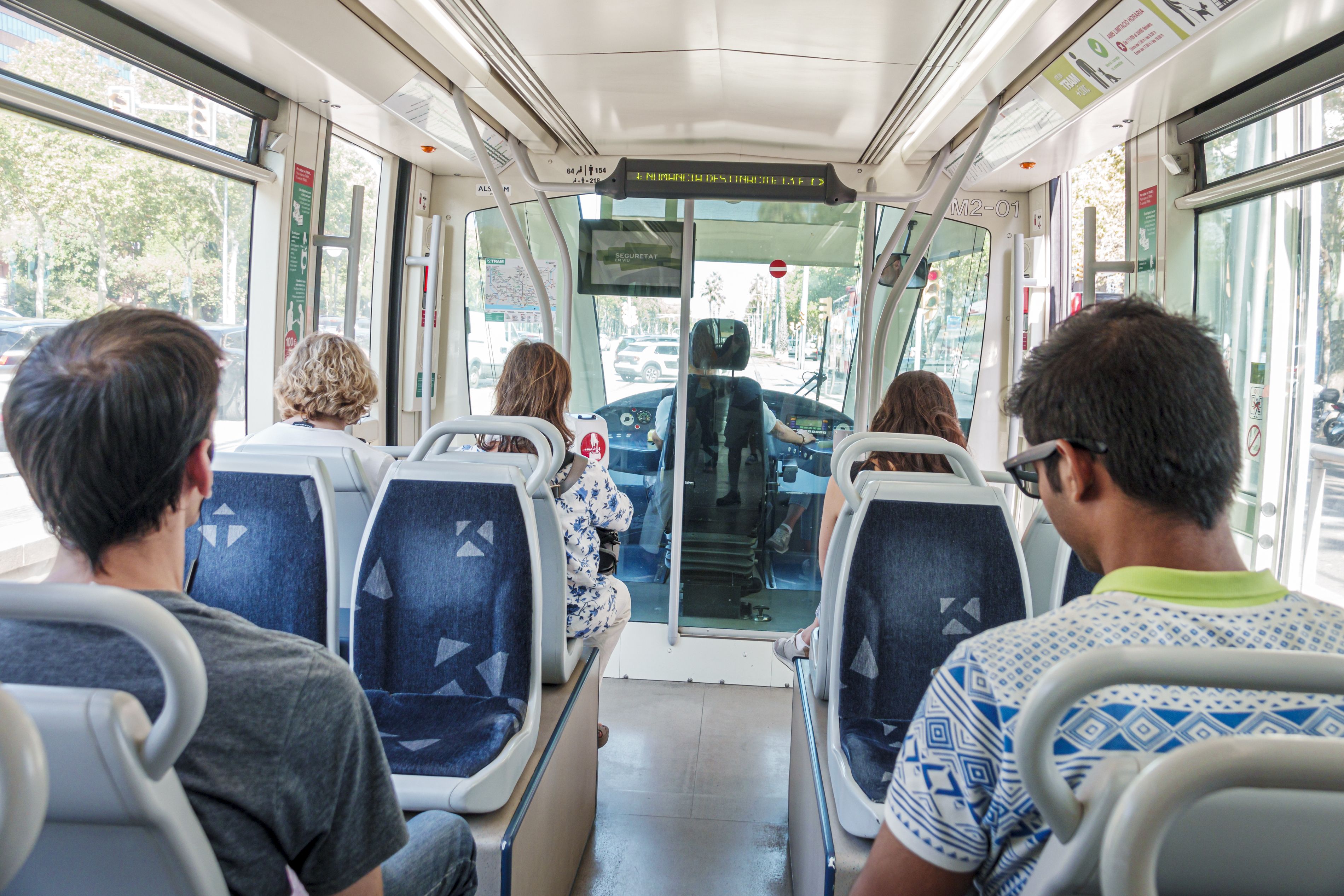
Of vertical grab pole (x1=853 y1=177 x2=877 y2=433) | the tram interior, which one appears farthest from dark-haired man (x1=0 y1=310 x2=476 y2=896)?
vertical grab pole (x1=853 y1=177 x2=877 y2=433)

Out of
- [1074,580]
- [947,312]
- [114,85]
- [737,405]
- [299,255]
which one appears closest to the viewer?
[1074,580]

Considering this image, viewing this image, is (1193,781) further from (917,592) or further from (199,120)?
(199,120)

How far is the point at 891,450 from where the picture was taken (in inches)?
79.4

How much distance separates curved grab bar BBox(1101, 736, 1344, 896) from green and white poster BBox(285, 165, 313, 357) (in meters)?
3.82

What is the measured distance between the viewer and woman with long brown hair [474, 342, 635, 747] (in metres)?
2.80

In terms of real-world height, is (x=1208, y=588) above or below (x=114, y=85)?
below

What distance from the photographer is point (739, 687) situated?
171 inches

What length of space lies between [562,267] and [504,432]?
261 centimetres

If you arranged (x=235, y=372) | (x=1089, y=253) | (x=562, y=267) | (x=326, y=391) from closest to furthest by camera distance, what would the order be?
1. (x=326, y=391)
2. (x=1089, y=253)
3. (x=235, y=372)
4. (x=562, y=267)

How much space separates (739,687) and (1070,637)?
11.9 ft

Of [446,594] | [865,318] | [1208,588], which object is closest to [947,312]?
[865,318]

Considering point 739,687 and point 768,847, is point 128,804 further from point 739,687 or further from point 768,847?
point 739,687

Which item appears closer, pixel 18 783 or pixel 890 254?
pixel 18 783

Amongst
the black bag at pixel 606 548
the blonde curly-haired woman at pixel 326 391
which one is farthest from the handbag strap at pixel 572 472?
the blonde curly-haired woman at pixel 326 391
